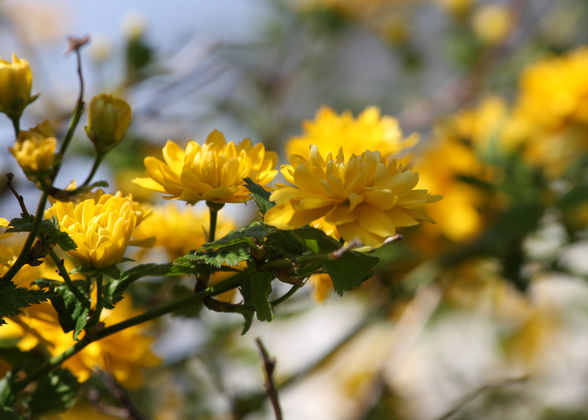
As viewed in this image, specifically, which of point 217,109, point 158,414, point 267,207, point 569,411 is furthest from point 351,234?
point 569,411

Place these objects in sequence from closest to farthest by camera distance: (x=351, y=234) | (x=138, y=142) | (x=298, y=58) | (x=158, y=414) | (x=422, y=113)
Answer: (x=351, y=234)
(x=158, y=414)
(x=138, y=142)
(x=422, y=113)
(x=298, y=58)

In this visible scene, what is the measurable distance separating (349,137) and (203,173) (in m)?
0.27

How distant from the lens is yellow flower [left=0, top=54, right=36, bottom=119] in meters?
0.34

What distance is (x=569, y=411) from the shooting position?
1180mm

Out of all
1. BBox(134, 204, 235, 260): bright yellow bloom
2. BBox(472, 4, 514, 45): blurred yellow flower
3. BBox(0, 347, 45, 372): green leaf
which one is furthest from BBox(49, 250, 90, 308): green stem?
BBox(472, 4, 514, 45): blurred yellow flower

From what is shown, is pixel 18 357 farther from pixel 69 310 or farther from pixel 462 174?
pixel 462 174

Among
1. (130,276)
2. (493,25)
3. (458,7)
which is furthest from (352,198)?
(458,7)

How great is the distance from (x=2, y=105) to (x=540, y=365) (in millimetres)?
1403

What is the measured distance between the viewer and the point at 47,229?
32 centimetres

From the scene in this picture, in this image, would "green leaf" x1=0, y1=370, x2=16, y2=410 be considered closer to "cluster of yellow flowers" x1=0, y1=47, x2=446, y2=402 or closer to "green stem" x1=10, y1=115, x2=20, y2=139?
"cluster of yellow flowers" x1=0, y1=47, x2=446, y2=402

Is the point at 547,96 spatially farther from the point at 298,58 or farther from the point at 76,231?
the point at 76,231

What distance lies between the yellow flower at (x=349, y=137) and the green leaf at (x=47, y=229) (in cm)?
29

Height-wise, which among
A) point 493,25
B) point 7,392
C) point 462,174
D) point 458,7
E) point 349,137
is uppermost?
point 458,7

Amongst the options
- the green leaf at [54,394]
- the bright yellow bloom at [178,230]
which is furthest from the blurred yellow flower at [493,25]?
the green leaf at [54,394]
